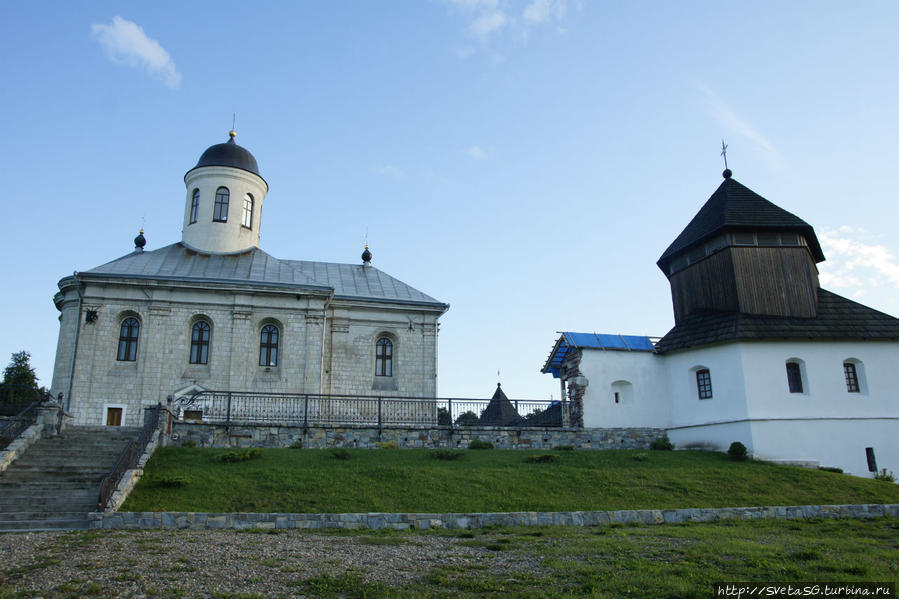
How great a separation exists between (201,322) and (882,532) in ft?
76.4

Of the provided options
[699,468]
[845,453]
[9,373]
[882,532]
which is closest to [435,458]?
[699,468]

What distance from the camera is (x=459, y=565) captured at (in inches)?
364

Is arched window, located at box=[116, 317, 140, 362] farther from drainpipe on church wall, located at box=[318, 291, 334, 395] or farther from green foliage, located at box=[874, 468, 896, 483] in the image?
green foliage, located at box=[874, 468, 896, 483]

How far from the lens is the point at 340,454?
728 inches

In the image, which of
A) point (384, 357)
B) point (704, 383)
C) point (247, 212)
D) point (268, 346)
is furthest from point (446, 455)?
point (247, 212)

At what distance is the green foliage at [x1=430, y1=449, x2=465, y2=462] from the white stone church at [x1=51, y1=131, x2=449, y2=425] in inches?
320

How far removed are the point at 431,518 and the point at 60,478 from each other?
914cm

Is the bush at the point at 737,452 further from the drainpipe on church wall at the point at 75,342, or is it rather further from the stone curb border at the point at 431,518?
the drainpipe on church wall at the point at 75,342

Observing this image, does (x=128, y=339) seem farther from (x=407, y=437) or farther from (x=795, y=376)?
(x=795, y=376)

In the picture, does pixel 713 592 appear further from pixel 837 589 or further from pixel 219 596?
pixel 219 596

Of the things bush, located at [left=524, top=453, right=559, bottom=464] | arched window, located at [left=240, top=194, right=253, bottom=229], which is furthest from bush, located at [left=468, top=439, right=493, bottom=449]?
arched window, located at [left=240, top=194, right=253, bottom=229]

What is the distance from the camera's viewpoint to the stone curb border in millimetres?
12648

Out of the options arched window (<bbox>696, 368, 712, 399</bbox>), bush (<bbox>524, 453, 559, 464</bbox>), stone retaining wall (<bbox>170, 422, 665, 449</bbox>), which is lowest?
bush (<bbox>524, 453, 559, 464</bbox>)

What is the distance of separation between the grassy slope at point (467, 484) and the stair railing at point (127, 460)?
476 mm
